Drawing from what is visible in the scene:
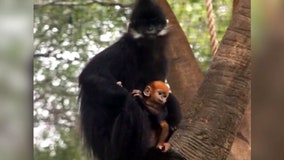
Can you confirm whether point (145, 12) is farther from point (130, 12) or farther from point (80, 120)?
point (80, 120)

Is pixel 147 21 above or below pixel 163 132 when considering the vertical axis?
above

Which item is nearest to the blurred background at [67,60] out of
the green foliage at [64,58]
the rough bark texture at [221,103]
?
the green foliage at [64,58]

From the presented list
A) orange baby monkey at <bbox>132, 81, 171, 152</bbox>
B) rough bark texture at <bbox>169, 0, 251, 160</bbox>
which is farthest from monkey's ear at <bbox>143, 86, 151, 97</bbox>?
rough bark texture at <bbox>169, 0, 251, 160</bbox>

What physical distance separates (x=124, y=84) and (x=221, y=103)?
0.27 metres

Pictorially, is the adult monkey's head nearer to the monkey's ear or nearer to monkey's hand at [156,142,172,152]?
the monkey's ear

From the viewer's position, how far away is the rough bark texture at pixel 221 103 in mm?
1214

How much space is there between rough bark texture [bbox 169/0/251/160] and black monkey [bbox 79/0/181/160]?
79mm

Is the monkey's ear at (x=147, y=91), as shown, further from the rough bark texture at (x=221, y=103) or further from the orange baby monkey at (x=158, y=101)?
the rough bark texture at (x=221, y=103)

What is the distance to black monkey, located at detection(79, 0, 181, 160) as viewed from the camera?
1245 millimetres

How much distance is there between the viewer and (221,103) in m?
1.23

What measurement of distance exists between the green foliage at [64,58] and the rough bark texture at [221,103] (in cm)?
14

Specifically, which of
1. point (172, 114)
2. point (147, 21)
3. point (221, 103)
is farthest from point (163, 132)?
point (147, 21)

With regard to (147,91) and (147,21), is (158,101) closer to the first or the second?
(147,91)

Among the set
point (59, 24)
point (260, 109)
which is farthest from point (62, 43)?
point (260, 109)
